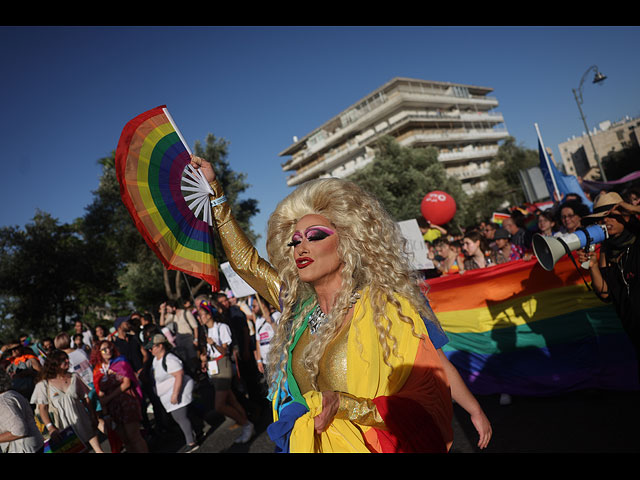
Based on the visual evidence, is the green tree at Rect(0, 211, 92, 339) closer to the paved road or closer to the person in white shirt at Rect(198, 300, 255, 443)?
the person in white shirt at Rect(198, 300, 255, 443)

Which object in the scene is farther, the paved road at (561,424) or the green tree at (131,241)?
the green tree at (131,241)

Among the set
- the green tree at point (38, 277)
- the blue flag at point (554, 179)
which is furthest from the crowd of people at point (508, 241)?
the green tree at point (38, 277)

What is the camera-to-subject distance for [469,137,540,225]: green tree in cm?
3662

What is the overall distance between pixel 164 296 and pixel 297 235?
23.2 metres

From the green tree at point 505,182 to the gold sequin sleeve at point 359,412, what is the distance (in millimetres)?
35040

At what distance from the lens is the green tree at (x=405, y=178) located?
84.3 ft

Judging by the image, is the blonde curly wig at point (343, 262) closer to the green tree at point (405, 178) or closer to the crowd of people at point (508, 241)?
the crowd of people at point (508, 241)

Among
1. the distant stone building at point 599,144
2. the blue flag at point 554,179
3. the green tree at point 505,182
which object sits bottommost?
the distant stone building at point 599,144

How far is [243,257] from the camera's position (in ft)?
7.34

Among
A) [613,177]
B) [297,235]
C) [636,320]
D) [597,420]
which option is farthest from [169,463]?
[613,177]

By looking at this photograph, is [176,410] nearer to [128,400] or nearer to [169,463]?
[128,400]

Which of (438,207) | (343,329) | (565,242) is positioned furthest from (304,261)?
(438,207)

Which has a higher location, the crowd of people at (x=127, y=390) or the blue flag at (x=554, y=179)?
the crowd of people at (x=127, y=390)
